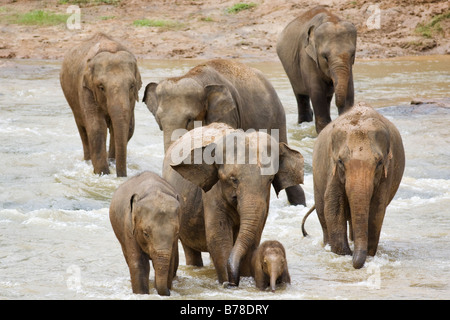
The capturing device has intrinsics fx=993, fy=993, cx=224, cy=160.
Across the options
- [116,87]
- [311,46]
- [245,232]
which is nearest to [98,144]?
[116,87]

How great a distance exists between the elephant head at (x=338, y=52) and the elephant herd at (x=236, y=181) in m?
3.32

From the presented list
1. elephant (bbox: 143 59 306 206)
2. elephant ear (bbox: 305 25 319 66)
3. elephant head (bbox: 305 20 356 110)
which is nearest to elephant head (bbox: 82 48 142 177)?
elephant (bbox: 143 59 306 206)

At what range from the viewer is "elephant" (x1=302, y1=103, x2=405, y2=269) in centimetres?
814

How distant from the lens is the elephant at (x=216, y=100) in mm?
9453

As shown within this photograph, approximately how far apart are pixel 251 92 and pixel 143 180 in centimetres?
339

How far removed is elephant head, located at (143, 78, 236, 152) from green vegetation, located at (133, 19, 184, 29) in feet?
65.5

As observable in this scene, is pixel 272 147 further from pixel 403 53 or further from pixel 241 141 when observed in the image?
pixel 403 53

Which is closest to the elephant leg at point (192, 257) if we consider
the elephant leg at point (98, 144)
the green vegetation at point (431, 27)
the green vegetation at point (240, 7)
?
the elephant leg at point (98, 144)

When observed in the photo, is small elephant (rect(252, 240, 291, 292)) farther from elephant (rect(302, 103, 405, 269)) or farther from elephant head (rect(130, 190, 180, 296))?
elephant (rect(302, 103, 405, 269))

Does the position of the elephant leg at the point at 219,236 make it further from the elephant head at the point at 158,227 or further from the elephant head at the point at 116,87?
the elephant head at the point at 116,87

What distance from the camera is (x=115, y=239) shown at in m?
9.60

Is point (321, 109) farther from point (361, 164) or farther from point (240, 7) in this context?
point (240, 7)

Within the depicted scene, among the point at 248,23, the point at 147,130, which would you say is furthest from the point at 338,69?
the point at 248,23

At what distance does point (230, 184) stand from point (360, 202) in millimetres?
1392
